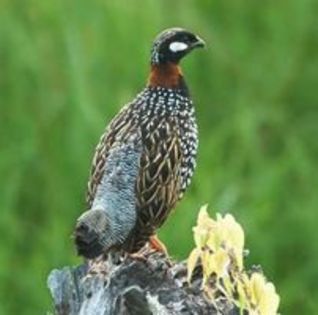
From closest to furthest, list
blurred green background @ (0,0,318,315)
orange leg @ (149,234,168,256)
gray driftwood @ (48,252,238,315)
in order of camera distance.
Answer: gray driftwood @ (48,252,238,315)
orange leg @ (149,234,168,256)
blurred green background @ (0,0,318,315)

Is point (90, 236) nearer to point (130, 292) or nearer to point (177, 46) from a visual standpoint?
point (130, 292)

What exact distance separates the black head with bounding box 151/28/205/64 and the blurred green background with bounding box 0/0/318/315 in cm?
227

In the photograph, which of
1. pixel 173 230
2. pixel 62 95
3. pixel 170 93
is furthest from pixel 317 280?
pixel 170 93

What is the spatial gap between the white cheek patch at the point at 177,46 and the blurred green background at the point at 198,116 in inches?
91.1

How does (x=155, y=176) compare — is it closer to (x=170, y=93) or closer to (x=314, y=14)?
(x=170, y=93)

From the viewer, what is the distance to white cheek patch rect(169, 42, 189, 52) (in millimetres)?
5914

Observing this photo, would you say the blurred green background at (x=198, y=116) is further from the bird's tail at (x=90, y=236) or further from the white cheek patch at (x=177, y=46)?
the bird's tail at (x=90, y=236)

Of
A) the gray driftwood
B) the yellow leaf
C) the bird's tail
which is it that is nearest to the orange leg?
the bird's tail

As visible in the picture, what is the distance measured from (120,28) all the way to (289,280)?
167 cm

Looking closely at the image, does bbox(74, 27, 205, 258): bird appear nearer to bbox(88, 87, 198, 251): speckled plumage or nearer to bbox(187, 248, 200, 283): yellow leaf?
bbox(88, 87, 198, 251): speckled plumage

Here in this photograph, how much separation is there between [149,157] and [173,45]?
1.34 feet

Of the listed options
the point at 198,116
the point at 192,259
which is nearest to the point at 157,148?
the point at 192,259

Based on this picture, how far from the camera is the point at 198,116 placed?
32.2 ft

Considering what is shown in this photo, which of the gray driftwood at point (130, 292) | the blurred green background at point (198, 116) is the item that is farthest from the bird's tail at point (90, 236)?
the blurred green background at point (198, 116)
